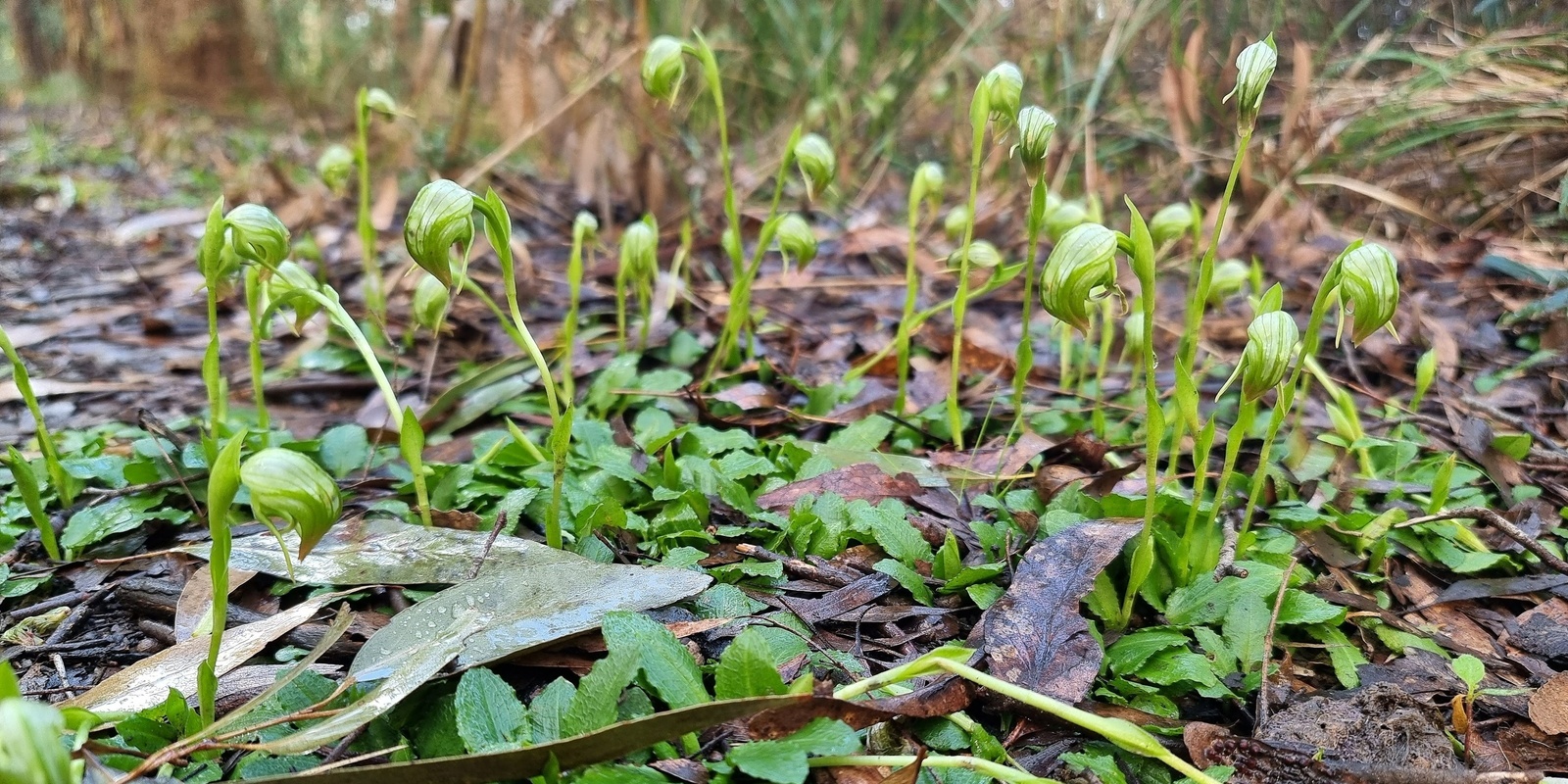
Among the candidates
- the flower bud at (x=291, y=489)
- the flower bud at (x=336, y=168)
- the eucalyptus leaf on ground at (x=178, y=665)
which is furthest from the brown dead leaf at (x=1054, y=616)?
the flower bud at (x=336, y=168)

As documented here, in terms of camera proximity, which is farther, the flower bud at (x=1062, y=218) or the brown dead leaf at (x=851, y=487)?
the flower bud at (x=1062, y=218)

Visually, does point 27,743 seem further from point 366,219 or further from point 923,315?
point 366,219

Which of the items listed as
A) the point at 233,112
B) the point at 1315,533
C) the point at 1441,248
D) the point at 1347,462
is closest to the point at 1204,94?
the point at 1441,248

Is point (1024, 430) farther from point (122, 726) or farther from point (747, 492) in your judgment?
point (122, 726)

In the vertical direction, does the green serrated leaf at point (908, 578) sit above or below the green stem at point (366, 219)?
below

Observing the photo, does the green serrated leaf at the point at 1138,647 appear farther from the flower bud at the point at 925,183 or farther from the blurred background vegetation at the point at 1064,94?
the blurred background vegetation at the point at 1064,94

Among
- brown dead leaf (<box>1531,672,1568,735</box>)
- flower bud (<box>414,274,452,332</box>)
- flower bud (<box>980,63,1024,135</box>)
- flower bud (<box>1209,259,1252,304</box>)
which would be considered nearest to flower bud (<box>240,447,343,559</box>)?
flower bud (<box>414,274,452,332</box>)
